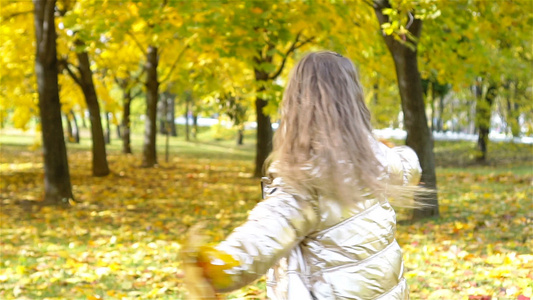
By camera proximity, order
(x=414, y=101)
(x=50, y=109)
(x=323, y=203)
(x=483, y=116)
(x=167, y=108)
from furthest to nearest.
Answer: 1. (x=167, y=108)
2. (x=483, y=116)
3. (x=50, y=109)
4. (x=414, y=101)
5. (x=323, y=203)

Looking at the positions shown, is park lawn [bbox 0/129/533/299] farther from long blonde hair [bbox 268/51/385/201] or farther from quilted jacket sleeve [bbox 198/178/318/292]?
long blonde hair [bbox 268/51/385/201]

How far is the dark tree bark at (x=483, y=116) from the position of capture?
64.9 feet

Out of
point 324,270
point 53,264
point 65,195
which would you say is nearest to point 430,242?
point 53,264

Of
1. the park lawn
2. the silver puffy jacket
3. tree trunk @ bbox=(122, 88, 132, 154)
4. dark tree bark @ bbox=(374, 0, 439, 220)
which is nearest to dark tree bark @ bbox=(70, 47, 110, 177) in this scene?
the park lawn

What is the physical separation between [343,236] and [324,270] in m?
0.15

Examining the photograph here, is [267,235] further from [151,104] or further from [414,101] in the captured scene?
[151,104]

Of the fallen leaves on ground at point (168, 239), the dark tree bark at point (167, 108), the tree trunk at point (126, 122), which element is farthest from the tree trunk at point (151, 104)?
the dark tree bark at point (167, 108)

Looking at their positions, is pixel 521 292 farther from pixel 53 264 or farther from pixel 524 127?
pixel 524 127

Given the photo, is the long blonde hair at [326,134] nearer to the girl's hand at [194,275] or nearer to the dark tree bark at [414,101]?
the girl's hand at [194,275]

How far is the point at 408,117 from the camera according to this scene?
9.06 meters

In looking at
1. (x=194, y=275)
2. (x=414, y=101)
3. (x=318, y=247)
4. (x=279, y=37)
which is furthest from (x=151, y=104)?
(x=194, y=275)

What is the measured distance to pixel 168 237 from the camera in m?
8.30

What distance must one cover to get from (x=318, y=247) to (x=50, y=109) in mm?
10288

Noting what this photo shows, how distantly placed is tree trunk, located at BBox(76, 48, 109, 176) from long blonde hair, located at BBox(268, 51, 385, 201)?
14785 millimetres
